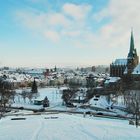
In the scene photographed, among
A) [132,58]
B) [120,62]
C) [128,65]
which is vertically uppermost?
[132,58]

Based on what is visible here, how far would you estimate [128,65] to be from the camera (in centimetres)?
10988

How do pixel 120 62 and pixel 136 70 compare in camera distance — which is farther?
pixel 120 62

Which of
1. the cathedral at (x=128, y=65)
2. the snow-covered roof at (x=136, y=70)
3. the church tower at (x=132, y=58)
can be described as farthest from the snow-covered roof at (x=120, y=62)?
the snow-covered roof at (x=136, y=70)

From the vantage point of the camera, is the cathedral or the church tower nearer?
the cathedral

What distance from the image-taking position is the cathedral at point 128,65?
359 ft

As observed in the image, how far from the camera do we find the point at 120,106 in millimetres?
67562

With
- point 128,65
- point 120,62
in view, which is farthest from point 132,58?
point 120,62

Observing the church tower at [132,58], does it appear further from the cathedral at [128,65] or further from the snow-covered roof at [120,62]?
the snow-covered roof at [120,62]

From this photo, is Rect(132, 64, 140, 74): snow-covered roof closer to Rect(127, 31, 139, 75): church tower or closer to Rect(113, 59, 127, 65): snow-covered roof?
Rect(127, 31, 139, 75): church tower

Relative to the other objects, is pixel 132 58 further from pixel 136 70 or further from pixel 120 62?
pixel 136 70

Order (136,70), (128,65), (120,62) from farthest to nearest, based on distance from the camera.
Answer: (120,62) < (128,65) < (136,70)

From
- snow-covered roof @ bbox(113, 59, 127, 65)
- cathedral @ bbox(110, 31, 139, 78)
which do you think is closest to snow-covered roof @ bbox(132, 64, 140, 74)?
cathedral @ bbox(110, 31, 139, 78)

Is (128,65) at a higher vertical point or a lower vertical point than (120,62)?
lower

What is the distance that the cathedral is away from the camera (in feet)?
359
